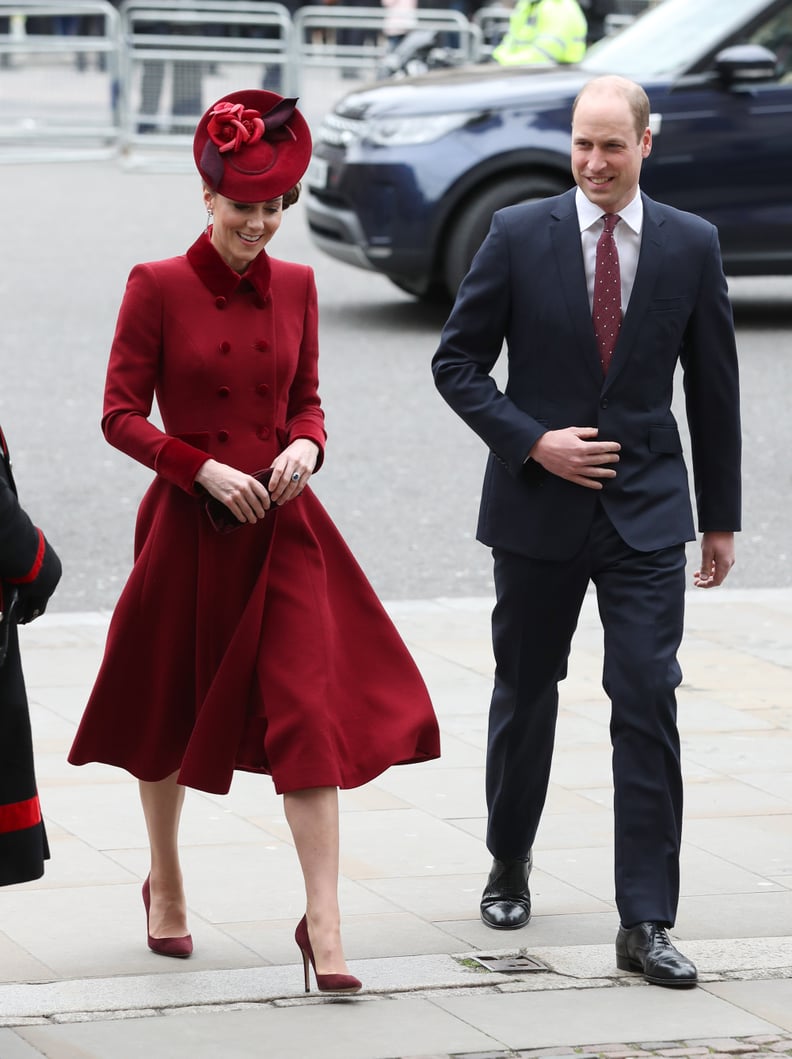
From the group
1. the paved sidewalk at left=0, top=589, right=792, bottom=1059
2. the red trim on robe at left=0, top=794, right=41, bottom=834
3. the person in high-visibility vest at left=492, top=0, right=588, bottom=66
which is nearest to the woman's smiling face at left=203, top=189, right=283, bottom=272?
the red trim on robe at left=0, top=794, right=41, bottom=834

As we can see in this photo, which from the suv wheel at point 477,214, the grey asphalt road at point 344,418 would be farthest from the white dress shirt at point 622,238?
the suv wheel at point 477,214

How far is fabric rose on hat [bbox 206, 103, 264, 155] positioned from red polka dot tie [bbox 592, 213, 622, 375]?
2.55 feet

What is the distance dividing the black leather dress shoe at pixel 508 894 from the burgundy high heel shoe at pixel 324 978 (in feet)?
1.88

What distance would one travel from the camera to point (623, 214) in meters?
4.64

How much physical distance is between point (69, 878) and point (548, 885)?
110cm

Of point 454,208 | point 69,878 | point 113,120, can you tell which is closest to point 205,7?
point 113,120

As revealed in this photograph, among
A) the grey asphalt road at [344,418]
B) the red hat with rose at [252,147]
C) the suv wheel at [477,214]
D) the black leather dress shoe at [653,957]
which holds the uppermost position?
the red hat with rose at [252,147]

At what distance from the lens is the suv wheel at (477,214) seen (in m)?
12.6

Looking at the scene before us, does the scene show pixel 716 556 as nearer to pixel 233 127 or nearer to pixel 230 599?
pixel 230 599

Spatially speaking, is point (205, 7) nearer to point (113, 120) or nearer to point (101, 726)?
point (113, 120)

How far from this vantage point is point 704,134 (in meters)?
12.6

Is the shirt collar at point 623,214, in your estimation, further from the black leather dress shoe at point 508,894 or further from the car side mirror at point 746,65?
the car side mirror at point 746,65

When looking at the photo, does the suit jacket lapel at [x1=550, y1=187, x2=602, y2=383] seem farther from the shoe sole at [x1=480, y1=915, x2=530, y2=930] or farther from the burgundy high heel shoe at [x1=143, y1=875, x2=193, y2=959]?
the burgundy high heel shoe at [x1=143, y1=875, x2=193, y2=959]

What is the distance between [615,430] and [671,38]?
9061 millimetres
